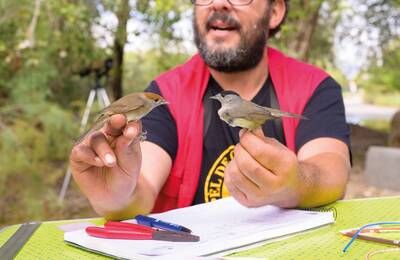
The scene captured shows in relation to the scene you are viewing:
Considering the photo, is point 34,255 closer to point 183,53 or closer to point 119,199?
point 119,199

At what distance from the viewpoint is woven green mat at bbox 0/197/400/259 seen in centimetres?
100

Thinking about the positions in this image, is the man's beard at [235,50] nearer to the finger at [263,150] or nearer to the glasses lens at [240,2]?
the glasses lens at [240,2]

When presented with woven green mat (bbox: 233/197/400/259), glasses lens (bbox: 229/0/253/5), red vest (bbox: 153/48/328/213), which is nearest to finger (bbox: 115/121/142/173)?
woven green mat (bbox: 233/197/400/259)

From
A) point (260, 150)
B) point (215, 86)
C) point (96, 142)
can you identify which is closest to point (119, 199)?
point (96, 142)

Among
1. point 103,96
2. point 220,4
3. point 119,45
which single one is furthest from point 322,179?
point 103,96

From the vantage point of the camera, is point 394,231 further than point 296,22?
No

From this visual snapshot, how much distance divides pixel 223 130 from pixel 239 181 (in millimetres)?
716

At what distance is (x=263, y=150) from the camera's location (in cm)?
105

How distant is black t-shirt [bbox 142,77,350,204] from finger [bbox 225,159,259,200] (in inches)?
22.1

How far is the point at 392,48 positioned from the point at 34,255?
8.61 metres

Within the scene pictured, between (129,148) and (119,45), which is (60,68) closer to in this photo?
(119,45)

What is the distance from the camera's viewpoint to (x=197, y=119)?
181cm

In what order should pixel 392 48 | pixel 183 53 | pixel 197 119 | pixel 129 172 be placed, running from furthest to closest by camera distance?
pixel 392 48, pixel 183 53, pixel 197 119, pixel 129 172

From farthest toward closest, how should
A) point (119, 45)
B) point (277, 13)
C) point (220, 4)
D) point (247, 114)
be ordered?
point (119, 45)
point (277, 13)
point (220, 4)
point (247, 114)
